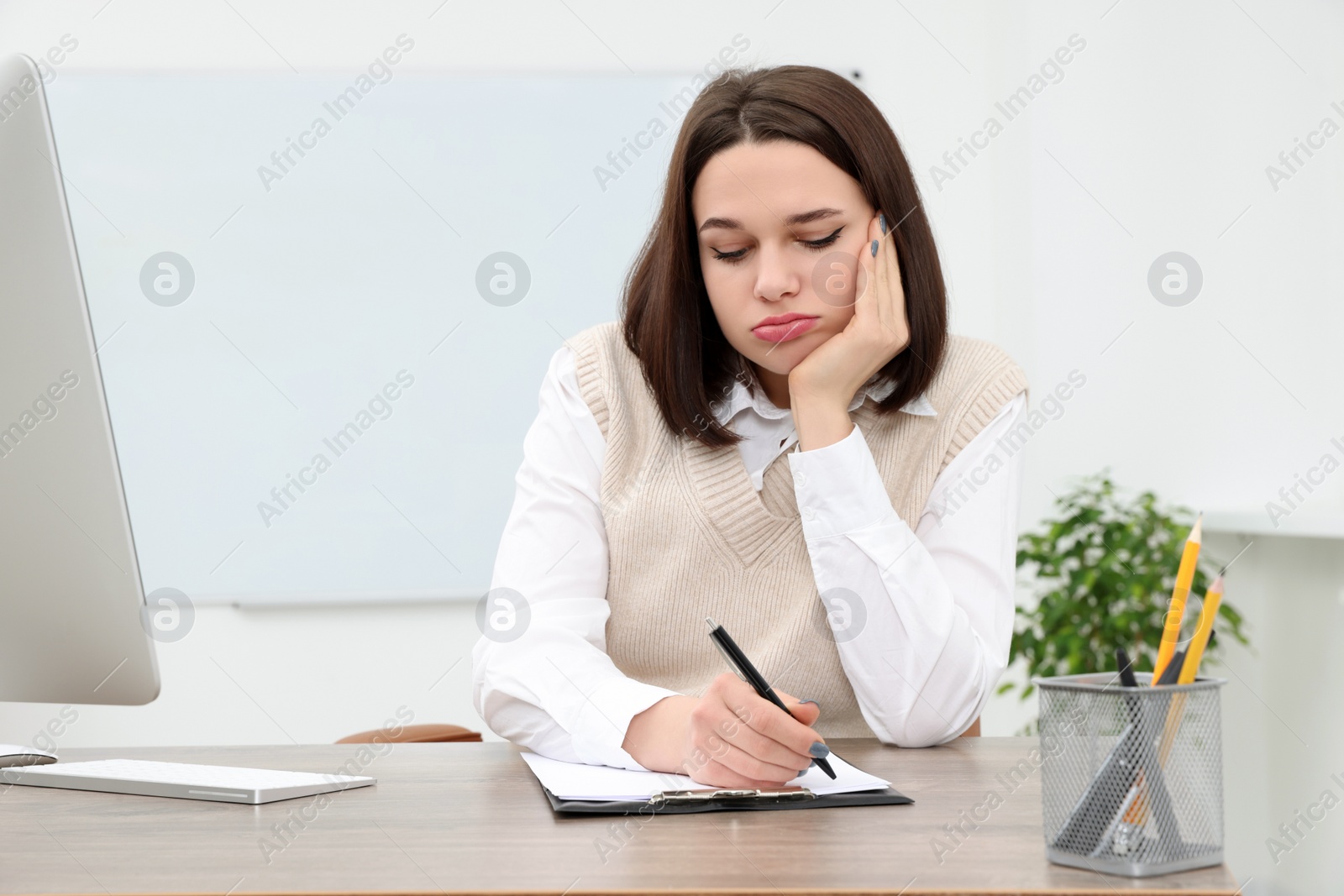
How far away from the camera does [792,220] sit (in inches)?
49.1

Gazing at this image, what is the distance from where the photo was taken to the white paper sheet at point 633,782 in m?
0.84

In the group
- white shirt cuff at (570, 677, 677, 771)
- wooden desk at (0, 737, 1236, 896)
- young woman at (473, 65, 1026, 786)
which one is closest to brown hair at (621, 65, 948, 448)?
young woman at (473, 65, 1026, 786)

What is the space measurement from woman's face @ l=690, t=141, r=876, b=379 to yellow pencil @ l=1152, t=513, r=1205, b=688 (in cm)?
68

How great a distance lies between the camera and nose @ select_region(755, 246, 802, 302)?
48.9 inches

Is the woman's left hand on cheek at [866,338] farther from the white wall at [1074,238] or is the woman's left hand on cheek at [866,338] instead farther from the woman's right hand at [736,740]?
the white wall at [1074,238]

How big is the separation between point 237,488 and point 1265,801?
102 inches

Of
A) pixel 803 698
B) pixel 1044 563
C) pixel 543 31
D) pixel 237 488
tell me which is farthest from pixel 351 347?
pixel 803 698

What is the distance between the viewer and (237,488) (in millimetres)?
3045

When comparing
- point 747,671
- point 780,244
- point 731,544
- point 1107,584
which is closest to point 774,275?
point 780,244

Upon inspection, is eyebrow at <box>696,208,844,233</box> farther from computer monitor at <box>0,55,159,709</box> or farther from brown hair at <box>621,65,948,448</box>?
computer monitor at <box>0,55,159,709</box>

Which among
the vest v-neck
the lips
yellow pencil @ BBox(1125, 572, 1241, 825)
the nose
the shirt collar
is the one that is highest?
the nose

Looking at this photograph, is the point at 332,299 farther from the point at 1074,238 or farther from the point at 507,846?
the point at 507,846

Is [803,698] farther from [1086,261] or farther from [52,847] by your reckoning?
[1086,261]

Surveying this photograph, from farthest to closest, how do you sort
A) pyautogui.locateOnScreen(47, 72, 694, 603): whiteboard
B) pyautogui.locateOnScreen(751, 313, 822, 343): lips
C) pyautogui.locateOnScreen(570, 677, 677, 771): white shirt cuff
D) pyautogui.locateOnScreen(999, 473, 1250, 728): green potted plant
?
pyautogui.locateOnScreen(47, 72, 694, 603): whiteboard < pyautogui.locateOnScreen(999, 473, 1250, 728): green potted plant < pyautogui.locateOnScreen(751, 313, 822, 343): lips < pyautogui.locateOnScreen(570, 677, 677, 771): white shirt cuff
